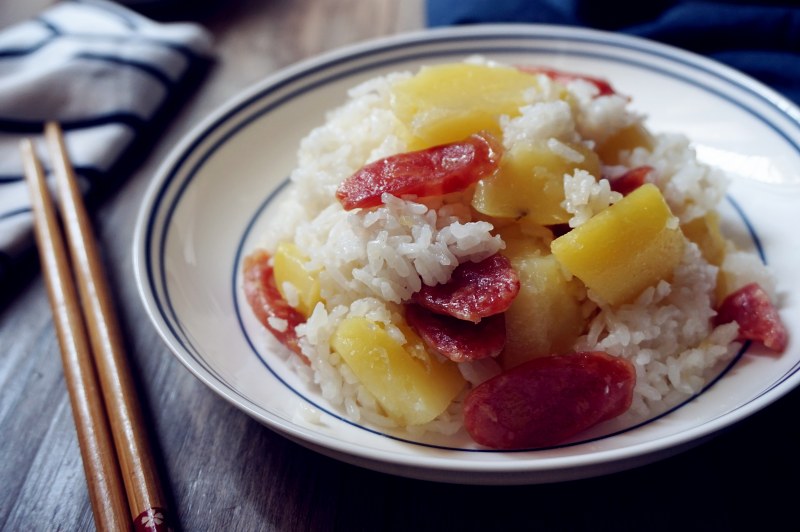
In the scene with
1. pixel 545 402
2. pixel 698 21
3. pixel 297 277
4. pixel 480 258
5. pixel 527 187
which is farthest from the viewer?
pixel 698 21

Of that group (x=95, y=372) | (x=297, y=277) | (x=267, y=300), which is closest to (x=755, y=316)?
(x=297, y=277)

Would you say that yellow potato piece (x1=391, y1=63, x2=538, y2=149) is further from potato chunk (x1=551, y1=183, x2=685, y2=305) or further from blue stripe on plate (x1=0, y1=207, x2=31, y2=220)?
blue stripe on plate (x1=0, y1=207, x2=31, y2=220)

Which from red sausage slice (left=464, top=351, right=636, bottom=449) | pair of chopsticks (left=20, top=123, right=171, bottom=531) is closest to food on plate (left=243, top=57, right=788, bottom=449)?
red sausage slice (left=464, top=351, right=636, bottom=449)

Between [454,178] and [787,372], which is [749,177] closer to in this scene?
[787,372]

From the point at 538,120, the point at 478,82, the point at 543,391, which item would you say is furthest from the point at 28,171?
the point at 543,391

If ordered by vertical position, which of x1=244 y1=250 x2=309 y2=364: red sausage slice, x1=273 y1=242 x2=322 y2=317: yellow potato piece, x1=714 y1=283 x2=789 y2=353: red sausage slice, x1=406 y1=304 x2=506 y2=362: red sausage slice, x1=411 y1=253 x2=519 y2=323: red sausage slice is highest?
x1=411 y1=253 x2=519 y2=323: red sausage slice

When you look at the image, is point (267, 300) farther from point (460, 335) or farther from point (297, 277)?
point (460, 335)

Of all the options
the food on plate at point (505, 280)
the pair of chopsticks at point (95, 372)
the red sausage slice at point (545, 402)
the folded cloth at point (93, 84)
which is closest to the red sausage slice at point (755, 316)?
the food on plate at point (505, 280)

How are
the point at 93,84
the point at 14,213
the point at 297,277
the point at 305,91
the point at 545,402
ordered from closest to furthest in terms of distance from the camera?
the point at 545,402 < the point at 297,277 < the point at 14,213 < the point at 305,91 < the point at 93,84
